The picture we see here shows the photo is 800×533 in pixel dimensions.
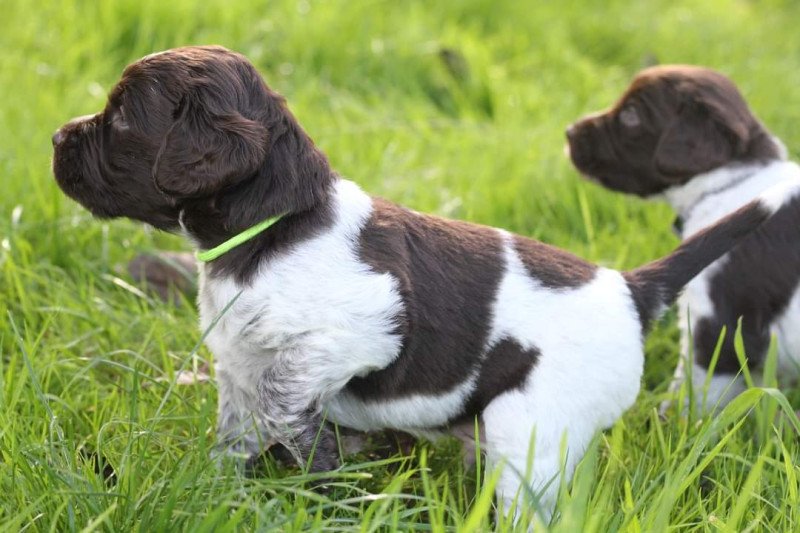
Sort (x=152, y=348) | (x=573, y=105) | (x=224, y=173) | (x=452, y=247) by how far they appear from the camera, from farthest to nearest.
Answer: (x=573, y=105) < (x=152, y=348) < (x=452, y=247) < (x=224, y=173)

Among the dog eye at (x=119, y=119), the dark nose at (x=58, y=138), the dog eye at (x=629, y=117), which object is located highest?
the dog eye at (x=119, y=119)

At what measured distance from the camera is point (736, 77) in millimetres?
6520

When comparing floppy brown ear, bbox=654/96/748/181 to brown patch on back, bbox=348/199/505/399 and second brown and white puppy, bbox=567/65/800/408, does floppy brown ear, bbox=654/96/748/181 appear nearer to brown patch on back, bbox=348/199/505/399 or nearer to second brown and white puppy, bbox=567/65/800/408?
second brown and white puppy, bbox=567/65/800/408

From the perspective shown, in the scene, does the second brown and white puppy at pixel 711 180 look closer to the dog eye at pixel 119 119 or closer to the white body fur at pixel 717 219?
the white body fur at pixel 717 219

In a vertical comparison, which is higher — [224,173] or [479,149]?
[224,173]

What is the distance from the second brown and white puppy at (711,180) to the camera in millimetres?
3635

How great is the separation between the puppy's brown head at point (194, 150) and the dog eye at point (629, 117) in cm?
190

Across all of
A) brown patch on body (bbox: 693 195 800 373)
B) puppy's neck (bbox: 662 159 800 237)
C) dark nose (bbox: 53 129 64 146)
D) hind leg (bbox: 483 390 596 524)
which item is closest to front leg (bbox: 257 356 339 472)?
hind leg (bbox: 483 390 596 524)

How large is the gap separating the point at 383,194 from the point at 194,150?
7.55ft

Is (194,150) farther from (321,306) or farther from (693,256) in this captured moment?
(693,256)

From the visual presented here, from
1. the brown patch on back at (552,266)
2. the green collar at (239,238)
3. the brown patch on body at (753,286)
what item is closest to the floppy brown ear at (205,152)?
the green collar at (239,238)

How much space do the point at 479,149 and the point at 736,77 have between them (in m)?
2.14

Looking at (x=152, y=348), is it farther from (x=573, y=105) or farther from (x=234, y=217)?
(x=573, y=105)

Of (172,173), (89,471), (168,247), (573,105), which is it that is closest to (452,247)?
(172,173)
